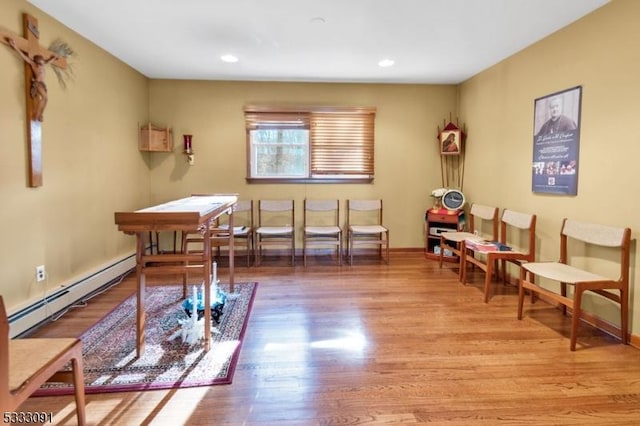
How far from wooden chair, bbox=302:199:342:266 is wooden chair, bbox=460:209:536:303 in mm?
1573

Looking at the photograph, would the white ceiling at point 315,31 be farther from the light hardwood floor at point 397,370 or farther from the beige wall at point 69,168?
the light hardwood floor at point 397,370

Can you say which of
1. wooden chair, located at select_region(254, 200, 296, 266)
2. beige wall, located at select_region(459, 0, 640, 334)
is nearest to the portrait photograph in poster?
beige wall, located at select_region(459, 0, 640, 334)

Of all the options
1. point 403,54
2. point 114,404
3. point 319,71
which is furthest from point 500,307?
point 319,71

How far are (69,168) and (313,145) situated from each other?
8.97 feet

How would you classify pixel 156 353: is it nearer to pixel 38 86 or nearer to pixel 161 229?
pixel 161 229

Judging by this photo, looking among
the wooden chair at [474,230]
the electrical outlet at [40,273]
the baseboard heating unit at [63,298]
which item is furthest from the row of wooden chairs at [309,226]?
the electrical outlet at [40,273]

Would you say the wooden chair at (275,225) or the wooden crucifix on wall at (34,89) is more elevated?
the wooden crucifix on wall at (34,89)

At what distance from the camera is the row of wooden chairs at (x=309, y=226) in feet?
14.8

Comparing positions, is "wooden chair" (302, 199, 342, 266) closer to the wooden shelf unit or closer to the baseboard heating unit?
the wooden shelf unit

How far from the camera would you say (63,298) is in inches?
115

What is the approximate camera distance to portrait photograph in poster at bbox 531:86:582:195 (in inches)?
112

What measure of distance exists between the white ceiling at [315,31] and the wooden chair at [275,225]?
1.66 meters

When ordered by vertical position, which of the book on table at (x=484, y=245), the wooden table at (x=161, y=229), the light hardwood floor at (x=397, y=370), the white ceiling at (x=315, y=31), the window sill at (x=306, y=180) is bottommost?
the light hardwood floor at (x=397, y=370)

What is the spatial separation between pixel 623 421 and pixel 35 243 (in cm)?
373
